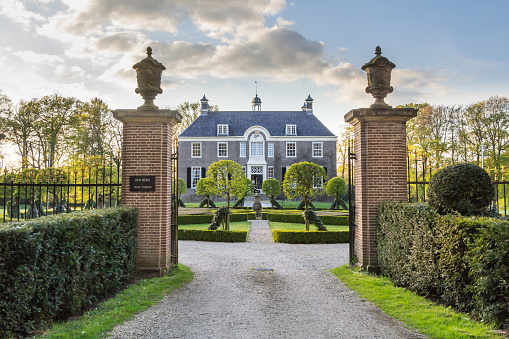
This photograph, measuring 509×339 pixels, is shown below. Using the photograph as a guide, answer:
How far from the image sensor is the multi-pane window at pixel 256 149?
108 feet

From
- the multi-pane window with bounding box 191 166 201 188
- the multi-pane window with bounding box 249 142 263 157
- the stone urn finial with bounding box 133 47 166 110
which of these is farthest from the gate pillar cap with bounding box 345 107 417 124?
the multi-pane window with bounding box 191 166 201 188

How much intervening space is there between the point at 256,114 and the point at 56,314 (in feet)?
103

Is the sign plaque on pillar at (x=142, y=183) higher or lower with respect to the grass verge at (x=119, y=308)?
higher

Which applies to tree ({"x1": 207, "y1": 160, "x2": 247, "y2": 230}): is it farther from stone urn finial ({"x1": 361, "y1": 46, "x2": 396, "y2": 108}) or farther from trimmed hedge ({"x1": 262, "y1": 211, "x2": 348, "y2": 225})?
stone urn finial ({"x1": 361, "y1": 46, "x2": 396, "y2": 108})

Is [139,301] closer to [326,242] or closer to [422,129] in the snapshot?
[326,242]

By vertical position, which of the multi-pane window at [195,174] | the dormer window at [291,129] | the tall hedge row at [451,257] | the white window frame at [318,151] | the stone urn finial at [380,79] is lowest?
the tall hedge row at [451,257]

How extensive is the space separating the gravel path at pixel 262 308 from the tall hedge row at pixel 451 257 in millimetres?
861

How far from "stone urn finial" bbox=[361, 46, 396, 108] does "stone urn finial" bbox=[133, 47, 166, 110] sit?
4.08 meters

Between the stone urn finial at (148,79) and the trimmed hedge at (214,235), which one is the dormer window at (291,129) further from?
the stone urn finial at (148,79)

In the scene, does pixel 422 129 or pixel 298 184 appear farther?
pixel 422 129

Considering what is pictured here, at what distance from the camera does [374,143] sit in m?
6.82

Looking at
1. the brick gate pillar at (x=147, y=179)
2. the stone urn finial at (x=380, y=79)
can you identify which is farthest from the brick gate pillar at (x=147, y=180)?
the stone urn finial at (x=380, y=79)

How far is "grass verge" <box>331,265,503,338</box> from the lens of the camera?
385 cm

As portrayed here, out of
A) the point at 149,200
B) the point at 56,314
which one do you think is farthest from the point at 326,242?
the point at 56,314
